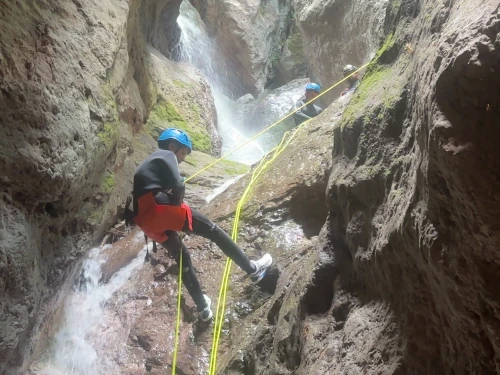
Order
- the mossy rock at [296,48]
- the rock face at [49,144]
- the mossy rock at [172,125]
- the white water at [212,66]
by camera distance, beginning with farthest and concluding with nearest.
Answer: the mossy rock at [296,48]
the white water at [212,66]
the mossy rock at [172,125]
the rock face at [49,144]

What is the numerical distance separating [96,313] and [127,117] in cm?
300

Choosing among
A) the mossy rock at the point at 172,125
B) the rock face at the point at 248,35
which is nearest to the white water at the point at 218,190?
the mossy rock at the point at 172,125

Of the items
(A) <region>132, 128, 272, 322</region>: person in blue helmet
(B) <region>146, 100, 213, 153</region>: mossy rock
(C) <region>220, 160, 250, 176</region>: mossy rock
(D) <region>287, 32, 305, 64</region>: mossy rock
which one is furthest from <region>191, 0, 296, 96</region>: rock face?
(A) <region>132, 128, 272, 322</region>: person in blue helmet

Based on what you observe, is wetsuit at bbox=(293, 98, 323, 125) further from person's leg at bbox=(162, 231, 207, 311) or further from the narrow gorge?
person's leg at bbox=(162, 231, 207, 311)

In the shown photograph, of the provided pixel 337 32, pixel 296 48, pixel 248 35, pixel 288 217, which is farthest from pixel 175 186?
pixel 296 48

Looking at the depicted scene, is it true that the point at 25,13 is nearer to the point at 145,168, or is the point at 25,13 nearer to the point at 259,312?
the point at 145,168

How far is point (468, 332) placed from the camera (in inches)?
62.3

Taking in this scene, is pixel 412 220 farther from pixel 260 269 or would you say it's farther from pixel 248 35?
pixel 248 35

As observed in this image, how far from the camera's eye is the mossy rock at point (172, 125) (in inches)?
362

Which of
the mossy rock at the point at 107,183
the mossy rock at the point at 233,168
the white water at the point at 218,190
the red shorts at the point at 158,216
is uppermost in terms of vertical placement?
the mossy rock at the point at 233,168

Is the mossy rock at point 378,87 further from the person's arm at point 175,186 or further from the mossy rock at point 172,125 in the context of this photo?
the mossy rock at point 172,125

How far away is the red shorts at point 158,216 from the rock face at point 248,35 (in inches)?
546

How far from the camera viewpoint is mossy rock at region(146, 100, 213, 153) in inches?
362

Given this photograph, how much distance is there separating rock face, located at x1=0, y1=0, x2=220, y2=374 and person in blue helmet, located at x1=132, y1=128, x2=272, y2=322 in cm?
54
